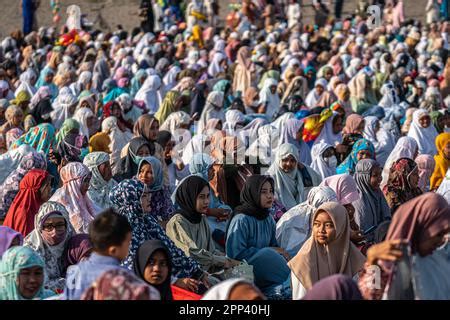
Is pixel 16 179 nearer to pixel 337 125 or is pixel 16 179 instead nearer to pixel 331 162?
pixel 331 162

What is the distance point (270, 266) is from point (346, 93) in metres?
8.59

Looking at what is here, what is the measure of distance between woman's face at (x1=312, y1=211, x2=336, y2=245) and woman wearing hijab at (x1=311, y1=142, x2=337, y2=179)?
3.83m

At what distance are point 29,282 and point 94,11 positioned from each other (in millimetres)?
20089

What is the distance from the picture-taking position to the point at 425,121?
11508 millimetres

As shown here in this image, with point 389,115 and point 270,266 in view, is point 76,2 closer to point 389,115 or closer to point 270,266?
point 389,115

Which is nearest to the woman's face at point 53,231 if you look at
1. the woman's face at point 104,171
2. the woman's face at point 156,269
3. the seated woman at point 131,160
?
Result: the woman's face at point 156,269

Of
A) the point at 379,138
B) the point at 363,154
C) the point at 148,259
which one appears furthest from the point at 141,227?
the point at 379,138

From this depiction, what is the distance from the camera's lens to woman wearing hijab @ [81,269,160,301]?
3861 millimetres

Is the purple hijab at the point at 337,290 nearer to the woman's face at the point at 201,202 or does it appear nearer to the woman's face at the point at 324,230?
the woman's face at the point at 324,230

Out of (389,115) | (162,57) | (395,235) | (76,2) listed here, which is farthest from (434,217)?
(76,2)

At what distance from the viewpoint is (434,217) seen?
4391 millimetres

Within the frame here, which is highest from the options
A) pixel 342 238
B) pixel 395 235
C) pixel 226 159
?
pixel 395 235

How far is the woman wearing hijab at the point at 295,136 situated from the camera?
1091 cm

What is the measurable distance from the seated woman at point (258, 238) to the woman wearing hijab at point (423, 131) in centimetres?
445
